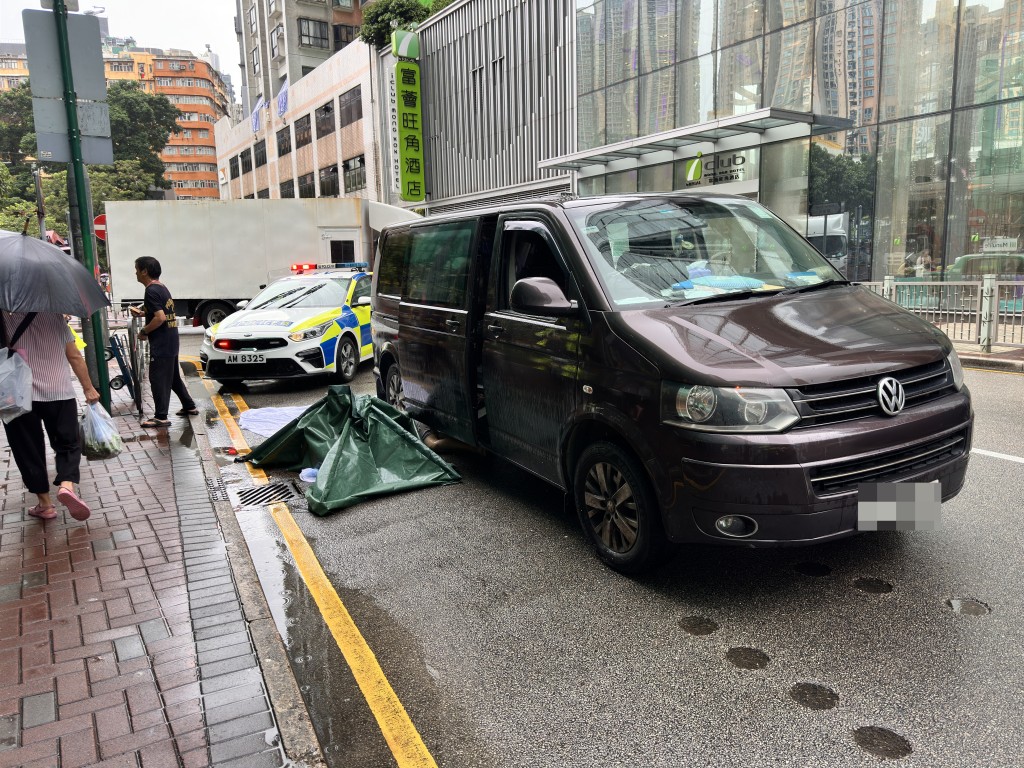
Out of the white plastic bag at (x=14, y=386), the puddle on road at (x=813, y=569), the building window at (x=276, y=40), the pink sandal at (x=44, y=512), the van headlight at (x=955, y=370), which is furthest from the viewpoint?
the building window at (x=276, y=40)

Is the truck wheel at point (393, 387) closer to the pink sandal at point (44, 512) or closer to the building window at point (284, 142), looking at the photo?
the pink sandal at point (44, 512)

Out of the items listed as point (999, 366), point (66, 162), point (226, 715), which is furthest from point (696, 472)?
point (999, 366)

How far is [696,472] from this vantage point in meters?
3.24

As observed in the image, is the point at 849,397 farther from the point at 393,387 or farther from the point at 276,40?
the point at 276,40

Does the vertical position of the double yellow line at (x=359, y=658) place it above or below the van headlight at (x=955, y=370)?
below

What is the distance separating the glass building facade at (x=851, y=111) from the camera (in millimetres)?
14688

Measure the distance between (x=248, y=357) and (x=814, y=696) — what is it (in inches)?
342

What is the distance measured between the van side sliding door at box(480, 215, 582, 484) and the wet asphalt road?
598 millimetres

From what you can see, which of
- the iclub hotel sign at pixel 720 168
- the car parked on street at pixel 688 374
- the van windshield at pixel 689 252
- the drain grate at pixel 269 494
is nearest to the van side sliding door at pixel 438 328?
the car parked on street at pixel 688 374

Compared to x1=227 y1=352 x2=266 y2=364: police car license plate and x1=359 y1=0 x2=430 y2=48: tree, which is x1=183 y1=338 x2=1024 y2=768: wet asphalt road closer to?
x1=227 y1=352 x2=266 y2=364: police car license plate

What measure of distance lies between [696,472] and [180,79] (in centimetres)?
14668

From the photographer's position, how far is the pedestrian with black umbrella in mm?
4234

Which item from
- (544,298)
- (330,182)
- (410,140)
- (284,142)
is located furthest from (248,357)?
(284,142)

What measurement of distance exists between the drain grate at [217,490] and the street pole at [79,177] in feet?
6.78
